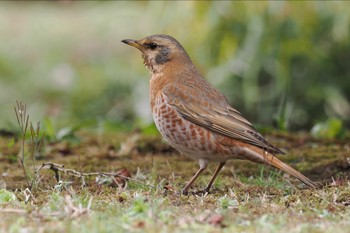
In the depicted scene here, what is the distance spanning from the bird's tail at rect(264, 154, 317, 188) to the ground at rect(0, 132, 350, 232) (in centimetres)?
9

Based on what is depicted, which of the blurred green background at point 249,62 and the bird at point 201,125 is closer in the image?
the bird at point 201,125

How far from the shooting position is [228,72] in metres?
10.5

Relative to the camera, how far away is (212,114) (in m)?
6.21

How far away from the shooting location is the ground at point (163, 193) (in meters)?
4.18

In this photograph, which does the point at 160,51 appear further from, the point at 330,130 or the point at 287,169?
the point at 330,130

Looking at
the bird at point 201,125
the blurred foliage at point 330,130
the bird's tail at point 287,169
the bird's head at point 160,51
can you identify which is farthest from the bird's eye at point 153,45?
the blurred foliage at point 330,130

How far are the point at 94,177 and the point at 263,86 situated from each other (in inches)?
196

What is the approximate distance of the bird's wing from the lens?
598 centimetres

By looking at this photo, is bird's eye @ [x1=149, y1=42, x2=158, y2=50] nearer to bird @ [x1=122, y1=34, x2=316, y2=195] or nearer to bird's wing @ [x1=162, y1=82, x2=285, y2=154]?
bird @ [x1=122, y1=34, x2=316, y2=195]

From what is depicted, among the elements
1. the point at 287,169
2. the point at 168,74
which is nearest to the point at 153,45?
the point at 168,74

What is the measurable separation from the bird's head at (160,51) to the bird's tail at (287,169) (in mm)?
1384

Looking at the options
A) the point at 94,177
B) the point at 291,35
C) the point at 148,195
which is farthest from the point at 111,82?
the point at 148,195

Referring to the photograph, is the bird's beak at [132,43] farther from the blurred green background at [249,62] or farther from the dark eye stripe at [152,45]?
the blurred green background at [249,62]

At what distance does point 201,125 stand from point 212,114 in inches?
6.4
